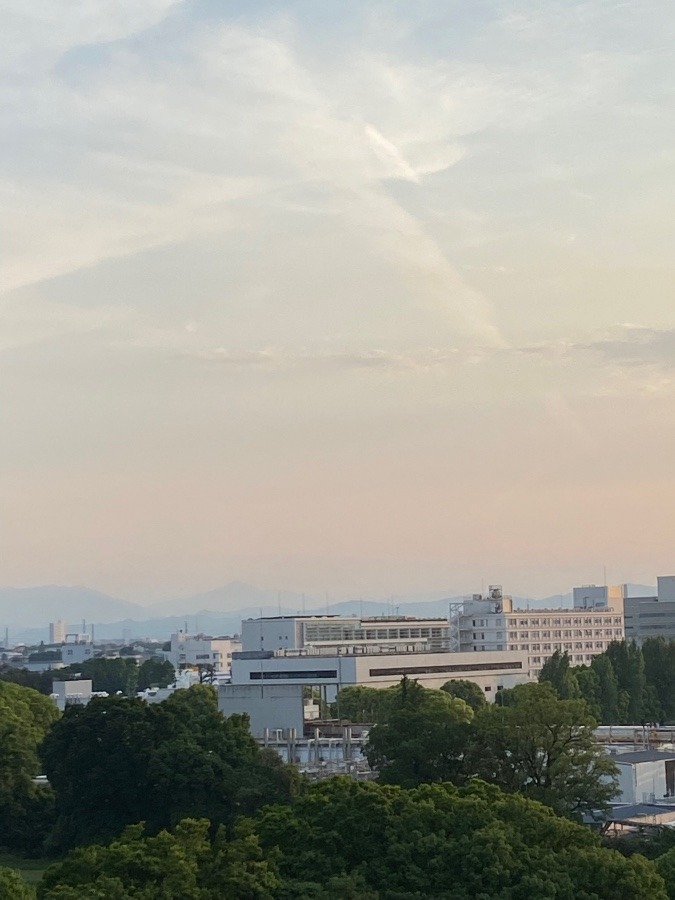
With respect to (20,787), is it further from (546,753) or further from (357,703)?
(357,703)

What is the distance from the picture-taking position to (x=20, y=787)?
47.5 m

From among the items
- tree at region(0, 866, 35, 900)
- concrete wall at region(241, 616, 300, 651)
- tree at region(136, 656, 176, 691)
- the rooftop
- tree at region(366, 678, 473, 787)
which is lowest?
tree at region(0, 866, 35, 900)

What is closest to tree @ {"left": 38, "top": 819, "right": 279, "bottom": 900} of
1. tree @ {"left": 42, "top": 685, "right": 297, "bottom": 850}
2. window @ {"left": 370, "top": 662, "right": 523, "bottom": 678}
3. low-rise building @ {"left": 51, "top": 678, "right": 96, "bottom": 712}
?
tree @ {"left": 42, "top": 685, "right": 297, "bottom": 850}

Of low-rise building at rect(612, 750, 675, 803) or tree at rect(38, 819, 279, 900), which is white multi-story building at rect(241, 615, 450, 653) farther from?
tree at rect(38, 819, 279, 900)

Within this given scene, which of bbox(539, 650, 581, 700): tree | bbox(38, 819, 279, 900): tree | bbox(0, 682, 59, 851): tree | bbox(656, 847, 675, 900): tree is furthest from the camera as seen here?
bbox(539, 650, 581, 700): tree

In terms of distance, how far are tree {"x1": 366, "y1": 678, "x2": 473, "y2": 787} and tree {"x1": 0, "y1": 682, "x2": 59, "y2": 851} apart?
14.2 metres

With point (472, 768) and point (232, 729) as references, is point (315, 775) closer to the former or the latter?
point (232, 729)

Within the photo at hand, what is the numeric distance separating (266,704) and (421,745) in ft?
81.9

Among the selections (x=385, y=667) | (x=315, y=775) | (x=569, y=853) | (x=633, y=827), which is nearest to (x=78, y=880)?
(x=569, y=853)

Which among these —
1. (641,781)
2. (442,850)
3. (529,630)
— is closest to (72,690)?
(529,630)

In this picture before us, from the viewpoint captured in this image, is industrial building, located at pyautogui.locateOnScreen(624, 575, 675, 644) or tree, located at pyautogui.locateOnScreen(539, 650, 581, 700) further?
industrial building, located at pyautogui.locateOnScreen(624, 575, 675, 644)

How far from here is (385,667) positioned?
80625mm

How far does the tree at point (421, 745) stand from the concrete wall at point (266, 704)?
20.6 m

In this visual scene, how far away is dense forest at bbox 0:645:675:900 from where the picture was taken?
2323cm
